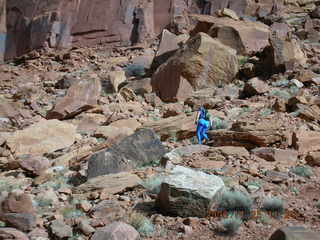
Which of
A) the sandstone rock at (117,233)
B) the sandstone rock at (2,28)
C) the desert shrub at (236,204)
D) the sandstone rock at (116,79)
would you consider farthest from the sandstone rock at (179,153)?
the sandstone rock at (2,28)

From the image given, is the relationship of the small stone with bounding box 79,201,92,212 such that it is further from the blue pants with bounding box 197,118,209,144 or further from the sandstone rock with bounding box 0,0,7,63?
the sandstone rock with bounding box 0,0,7,63

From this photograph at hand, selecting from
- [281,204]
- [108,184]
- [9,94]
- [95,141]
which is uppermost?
[281,204]

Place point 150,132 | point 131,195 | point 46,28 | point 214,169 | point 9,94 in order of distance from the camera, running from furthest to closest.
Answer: point 46,28, point 9,94, point 150,132, point 214,169, point 131,195

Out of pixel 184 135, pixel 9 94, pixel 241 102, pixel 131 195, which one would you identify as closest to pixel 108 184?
pixel 131 195

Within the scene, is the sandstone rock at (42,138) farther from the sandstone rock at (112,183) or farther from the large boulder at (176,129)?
the sandstone rock at (112,183)

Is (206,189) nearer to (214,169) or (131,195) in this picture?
(131,195)

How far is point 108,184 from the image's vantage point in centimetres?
694

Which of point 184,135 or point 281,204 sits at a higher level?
point 281,204

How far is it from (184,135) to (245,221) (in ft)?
16.6

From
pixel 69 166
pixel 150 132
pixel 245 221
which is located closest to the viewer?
pixel 245 221

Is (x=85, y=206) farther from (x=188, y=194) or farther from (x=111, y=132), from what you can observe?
(x=111, y=132)

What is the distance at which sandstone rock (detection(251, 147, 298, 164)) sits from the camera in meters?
7.82

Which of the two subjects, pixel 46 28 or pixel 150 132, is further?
pixel 46 28

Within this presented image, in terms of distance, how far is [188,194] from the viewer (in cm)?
541
